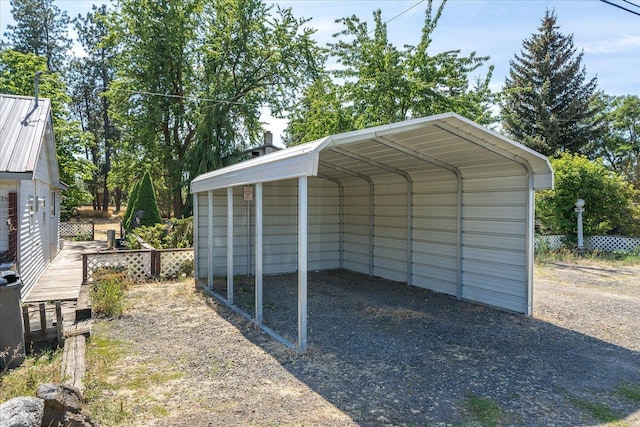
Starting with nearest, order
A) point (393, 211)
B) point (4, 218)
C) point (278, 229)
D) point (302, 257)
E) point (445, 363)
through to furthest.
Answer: point (445, 363), point (302, 257), point (4, 218), point (393, 211), point (278, 229)

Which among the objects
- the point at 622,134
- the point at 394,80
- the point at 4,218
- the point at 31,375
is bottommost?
the point at 31,375

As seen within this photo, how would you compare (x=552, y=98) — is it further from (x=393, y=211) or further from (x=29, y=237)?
(x=29, y=237)

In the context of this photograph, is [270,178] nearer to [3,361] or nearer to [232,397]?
[232,397]

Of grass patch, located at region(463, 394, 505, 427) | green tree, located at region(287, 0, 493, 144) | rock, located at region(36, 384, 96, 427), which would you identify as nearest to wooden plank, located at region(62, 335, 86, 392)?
rock, located at region(36, 384, 96, 427)

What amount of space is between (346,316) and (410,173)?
3.47 metres

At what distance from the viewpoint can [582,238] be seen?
1366 cm

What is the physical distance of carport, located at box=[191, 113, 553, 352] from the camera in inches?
222

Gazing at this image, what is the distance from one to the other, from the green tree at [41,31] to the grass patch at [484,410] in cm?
3156

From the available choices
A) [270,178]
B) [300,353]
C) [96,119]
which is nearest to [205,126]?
[270,178]

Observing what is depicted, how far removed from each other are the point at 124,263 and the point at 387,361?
22.1 feet

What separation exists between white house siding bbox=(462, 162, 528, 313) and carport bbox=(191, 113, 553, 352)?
0.7 inches

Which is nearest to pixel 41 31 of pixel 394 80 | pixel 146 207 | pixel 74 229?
pixel 74 229

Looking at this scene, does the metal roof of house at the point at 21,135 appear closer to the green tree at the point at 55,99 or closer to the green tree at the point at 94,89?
the green tree at the point at 55,99

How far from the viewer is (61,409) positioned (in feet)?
9.70
